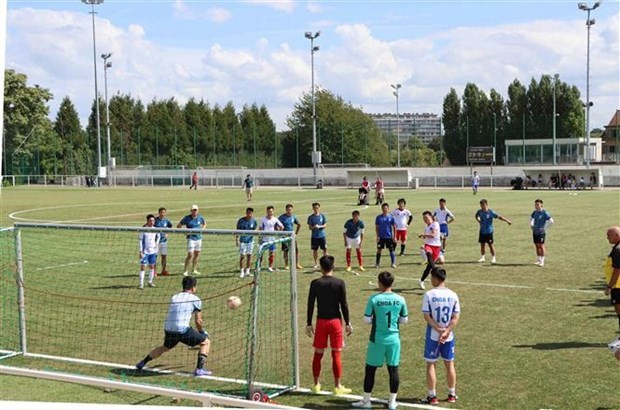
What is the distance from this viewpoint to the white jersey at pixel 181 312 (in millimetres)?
10664

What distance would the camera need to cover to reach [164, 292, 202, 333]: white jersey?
10664mm

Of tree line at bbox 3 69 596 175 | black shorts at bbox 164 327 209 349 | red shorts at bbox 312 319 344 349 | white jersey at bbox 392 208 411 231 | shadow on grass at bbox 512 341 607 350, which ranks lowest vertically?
shadow on grass at bbox 512 341 607 350

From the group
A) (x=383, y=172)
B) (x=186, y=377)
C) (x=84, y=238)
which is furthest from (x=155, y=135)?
(x=186, y=377)

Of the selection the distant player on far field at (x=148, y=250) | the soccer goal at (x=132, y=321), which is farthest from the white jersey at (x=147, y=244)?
the soccer goal at (x=132, y=321)

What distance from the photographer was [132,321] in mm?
14766

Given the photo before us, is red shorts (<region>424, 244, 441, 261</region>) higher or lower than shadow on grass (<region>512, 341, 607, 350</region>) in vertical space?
higher

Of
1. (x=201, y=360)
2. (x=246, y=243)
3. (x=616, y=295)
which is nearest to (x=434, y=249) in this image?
(x=246, y=243)

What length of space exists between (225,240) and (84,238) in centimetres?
521

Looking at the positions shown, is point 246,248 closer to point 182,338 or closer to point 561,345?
point 182,338

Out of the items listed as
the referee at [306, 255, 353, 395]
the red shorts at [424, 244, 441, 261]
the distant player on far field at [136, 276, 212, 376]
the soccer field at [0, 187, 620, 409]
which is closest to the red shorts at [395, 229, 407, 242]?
the soccer field at [0, 187, 620, 409]

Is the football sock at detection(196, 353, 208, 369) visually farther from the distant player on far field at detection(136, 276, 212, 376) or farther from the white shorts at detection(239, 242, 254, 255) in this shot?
the white shorts at detection(239, 242, 254, 255)

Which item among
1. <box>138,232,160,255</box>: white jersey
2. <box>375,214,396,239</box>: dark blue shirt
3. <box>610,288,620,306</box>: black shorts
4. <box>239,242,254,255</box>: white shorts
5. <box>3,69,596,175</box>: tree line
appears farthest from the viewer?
<box>3,69,596,175</box>: tree line

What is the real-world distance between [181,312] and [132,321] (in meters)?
4.42

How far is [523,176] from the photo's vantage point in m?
65.9
